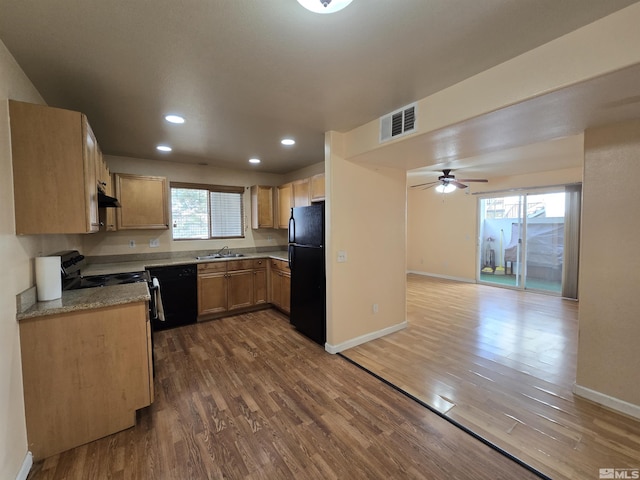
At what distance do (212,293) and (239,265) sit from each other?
60cm

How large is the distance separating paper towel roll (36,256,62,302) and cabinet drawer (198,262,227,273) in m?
2.20

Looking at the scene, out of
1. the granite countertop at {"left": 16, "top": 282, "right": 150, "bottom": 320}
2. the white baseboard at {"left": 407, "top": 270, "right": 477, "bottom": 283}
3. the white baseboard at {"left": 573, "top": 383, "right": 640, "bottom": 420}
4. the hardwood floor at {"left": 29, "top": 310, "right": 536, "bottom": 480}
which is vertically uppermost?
the granite countertop at {"left": 16, "top": 282, "right": 150, "bottom": 320}

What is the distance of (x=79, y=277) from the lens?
8.68 ft

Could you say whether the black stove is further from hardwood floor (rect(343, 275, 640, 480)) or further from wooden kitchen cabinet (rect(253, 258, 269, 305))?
hardwood floor (rect(343, 275, 640, 480))

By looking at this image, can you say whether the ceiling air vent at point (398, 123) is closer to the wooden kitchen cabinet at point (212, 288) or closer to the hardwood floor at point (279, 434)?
the hardwood floor at point (279, 434)

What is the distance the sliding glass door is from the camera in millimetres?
5461

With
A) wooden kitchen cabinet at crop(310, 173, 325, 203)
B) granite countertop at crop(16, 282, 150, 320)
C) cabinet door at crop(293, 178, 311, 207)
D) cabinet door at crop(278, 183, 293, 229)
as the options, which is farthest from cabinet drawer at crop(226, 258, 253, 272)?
granite countertop at crop(16, 282, 150, 320)

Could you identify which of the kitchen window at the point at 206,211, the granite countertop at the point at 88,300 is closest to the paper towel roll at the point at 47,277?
the granite countertop at the point at 88,300

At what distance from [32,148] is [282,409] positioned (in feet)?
8.35

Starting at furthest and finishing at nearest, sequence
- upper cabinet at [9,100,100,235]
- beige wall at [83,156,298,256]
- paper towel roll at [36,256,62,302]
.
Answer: beige wall at [83,156,298,256] < paper towel roll at [36,256,62,302] < upper cabinet at [9,100,100,235]

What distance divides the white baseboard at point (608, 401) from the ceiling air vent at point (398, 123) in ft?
8.76

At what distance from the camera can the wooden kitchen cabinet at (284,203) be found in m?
4.71

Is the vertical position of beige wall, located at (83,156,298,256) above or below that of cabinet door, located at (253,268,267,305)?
above

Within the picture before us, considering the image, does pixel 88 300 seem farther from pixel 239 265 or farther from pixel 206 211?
pixel 206 211
